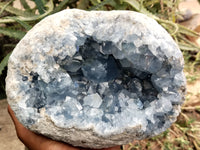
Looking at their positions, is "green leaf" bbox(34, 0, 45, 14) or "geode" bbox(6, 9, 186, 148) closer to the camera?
"geode" bbox(6, 9, 186, 148)

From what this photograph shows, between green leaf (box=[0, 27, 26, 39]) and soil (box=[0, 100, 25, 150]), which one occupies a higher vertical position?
green leaf (box=[0, 27, 26, 39])

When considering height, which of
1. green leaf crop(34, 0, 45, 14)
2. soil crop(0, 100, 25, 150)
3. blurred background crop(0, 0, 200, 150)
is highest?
green leaf crop(34, 0, 45, 14)

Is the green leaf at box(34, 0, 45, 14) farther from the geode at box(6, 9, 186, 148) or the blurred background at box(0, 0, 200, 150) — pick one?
the geode at box(6, 9, 186, 148)

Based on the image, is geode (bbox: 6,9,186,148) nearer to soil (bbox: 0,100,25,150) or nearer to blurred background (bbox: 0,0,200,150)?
blurred background (bbox: 0,0,200,150)

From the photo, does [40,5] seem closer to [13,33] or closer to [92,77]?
[13,33]

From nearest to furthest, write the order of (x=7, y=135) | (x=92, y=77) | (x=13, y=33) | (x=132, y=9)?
(x=92, y=77), (x=13, y=33), (x=7, y=135), (x=132, y=9)

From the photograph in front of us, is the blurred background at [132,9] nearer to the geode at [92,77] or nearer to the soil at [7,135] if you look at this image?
the soil at [7,135]

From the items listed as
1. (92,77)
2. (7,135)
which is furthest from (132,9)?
(7,135)

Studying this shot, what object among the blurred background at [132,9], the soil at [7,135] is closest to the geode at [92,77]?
the blurred background at [132,9]

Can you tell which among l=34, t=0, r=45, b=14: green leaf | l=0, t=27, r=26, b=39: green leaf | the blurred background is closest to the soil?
the blurred background
